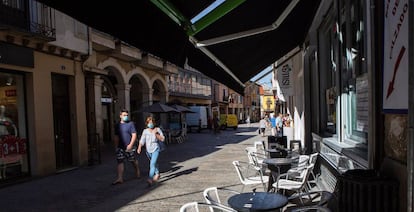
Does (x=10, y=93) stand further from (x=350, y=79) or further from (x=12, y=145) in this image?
(x=350, y=79)

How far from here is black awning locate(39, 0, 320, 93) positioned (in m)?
2.52

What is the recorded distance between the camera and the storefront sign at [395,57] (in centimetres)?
234

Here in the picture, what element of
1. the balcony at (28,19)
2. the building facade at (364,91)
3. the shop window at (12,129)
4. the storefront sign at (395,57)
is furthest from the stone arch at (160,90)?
the storefront sign at (395,57)

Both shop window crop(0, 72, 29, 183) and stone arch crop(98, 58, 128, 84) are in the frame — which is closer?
shop window crop(0, 72, 29, 183)

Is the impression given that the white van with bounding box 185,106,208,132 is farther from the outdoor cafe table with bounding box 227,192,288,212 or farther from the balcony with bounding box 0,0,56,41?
the outdoor cafe table with bounding box 227,192,288,212

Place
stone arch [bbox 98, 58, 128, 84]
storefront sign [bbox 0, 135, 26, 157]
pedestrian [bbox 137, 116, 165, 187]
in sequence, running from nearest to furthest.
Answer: pedestrian [bbox 137, 116, 165, 187], storefront sign [bbox 0, 135, 26, 157], stone arch [bbox 98, 58, 128, 84]

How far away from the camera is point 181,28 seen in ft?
10.1

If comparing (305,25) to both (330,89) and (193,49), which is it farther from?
(193,49)

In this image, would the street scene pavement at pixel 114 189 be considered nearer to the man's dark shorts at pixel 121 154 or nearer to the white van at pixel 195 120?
the man's dark shorts at pixel 121 154

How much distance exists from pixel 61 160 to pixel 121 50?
8.79 metres

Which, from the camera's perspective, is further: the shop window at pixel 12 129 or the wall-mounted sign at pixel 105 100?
the wall-mounted sign at pixel 105 100

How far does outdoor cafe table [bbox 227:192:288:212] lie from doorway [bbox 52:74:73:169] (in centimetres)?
977

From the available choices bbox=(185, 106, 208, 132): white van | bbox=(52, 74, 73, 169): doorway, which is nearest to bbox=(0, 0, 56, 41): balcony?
bbox=(52, 74, 73, 169): doorway

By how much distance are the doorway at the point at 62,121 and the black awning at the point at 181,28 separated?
7.51 meters
